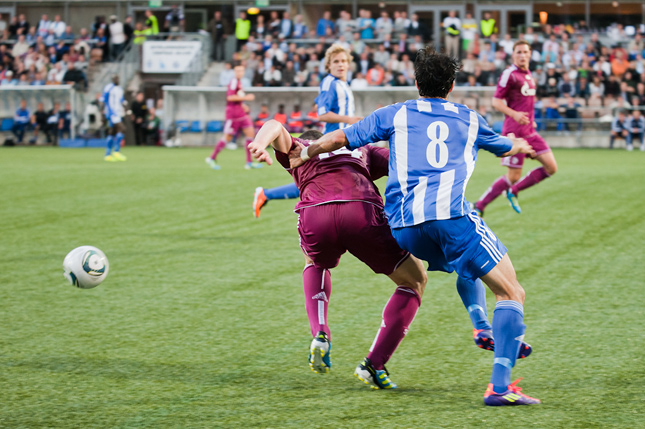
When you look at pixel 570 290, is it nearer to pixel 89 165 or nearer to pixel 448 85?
pixel 448 85

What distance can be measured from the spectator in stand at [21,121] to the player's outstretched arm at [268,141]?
27.5m

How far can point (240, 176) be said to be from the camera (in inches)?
640

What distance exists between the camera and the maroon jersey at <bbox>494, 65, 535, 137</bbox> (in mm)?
10273

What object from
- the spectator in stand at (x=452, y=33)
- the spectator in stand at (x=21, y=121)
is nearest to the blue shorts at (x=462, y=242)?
the spectator in stand at (x=452, y=33)

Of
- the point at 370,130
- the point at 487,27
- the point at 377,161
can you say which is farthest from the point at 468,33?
the point at 370,130

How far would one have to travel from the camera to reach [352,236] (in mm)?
4242

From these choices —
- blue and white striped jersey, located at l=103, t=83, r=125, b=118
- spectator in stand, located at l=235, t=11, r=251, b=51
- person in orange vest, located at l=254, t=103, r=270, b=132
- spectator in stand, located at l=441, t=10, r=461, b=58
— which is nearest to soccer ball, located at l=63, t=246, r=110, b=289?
blue and white striped jersey, located at l=103, t=83, r=125, b=118

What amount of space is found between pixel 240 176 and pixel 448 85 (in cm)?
1238

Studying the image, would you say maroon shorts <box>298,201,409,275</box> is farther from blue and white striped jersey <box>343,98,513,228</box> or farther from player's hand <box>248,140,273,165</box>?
player's hand <box>248,140,273,165</box>

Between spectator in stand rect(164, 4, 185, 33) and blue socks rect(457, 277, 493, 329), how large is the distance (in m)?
29.6

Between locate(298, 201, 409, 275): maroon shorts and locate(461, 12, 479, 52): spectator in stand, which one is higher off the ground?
locate(461, 12, 479, 52): spectator in stand

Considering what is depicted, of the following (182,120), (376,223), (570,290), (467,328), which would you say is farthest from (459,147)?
(182,120)

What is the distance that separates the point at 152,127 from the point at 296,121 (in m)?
5.48

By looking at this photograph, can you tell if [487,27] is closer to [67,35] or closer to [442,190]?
[67,35]
